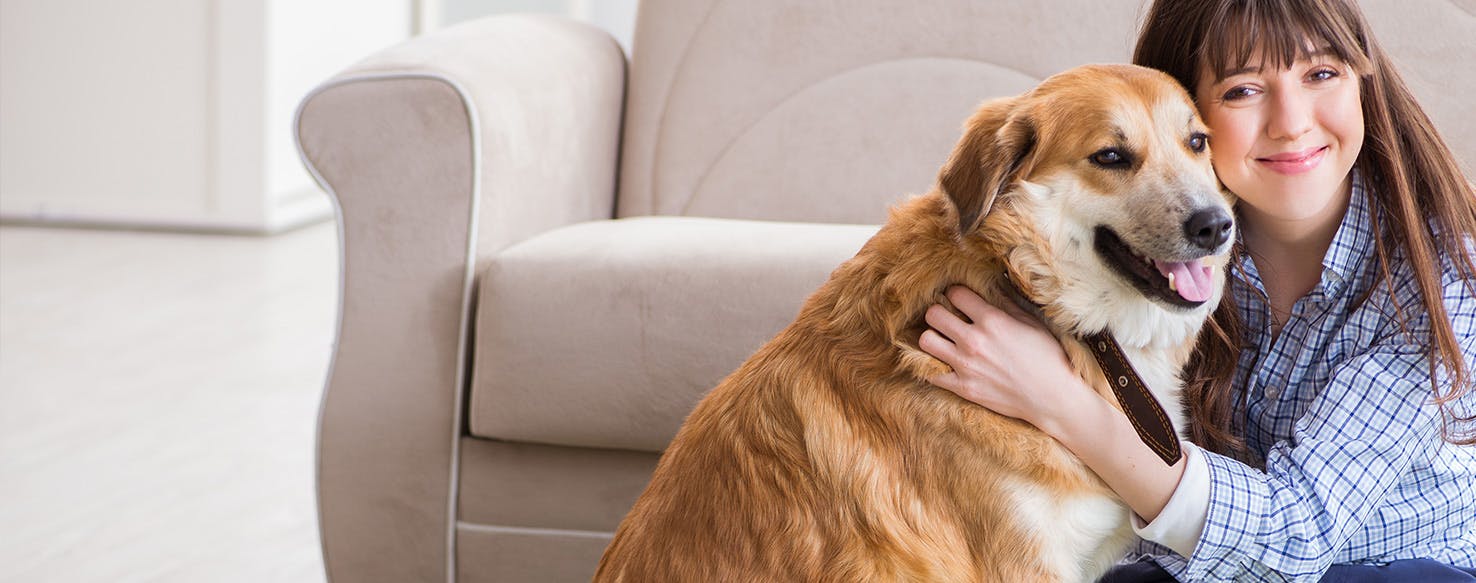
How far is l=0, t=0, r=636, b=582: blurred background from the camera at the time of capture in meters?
2.58

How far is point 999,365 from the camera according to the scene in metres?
1.26

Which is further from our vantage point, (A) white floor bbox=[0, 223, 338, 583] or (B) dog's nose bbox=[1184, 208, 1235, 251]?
(A) white floor bbox=[0, 223, 338, 583]

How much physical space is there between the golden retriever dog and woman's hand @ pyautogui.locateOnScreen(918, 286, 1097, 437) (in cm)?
1

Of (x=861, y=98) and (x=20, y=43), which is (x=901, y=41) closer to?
(x=861, y=98)

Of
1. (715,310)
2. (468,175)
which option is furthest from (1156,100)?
(468,175)

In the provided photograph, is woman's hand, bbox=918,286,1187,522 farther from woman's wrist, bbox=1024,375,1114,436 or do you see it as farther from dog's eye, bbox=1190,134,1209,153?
dog's eye, bbox=1190,134,1209,153

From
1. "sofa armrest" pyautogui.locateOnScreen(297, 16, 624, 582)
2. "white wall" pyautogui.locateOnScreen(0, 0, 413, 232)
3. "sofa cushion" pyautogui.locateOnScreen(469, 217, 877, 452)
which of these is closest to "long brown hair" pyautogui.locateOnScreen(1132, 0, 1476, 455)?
"sofa cushion" pyautogui.locateOnScreen(469, 217, 877, 452)

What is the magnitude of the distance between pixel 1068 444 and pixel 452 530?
1084 mm

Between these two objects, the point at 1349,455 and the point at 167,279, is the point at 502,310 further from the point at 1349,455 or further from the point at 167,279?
the point at 167,279

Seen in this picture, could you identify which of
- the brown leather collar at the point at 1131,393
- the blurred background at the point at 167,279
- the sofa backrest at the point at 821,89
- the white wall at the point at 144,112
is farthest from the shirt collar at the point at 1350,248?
the white wall at the point at 144,112

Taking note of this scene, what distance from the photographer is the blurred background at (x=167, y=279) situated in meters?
2.58

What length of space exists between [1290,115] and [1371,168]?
6.2 inches

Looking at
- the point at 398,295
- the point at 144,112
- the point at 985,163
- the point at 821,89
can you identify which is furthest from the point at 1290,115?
the point at 144,112

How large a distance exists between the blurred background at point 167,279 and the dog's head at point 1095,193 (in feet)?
5.28
